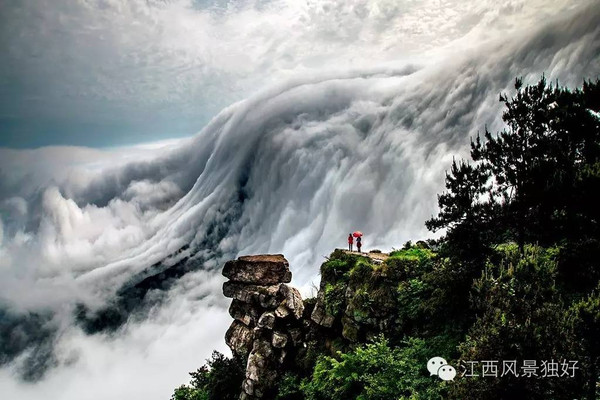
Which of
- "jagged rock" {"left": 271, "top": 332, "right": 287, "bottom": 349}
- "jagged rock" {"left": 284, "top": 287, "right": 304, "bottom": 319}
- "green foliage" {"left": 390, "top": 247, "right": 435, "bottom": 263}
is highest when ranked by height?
"green foliage" {"left": 390, "top": 247, "right": 435, "bottom": 263}

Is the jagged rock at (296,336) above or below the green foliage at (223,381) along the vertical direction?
above

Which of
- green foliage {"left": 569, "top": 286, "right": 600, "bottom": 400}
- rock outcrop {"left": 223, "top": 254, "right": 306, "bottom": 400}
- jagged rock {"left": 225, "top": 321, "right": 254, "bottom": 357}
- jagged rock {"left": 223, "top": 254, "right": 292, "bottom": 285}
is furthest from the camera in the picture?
jagged rock {"left": 223, "top": 254, "right": 292, "bottom": 285}

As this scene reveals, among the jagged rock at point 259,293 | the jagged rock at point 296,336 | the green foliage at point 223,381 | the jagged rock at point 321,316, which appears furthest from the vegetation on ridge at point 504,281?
the green foliage at point 223,381

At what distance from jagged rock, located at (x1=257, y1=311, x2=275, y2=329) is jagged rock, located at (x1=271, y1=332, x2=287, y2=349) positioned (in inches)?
39.1

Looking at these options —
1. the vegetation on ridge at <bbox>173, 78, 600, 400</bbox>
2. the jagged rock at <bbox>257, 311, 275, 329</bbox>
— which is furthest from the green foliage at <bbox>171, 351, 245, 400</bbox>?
the vegetation on ridge at <bbox>173, 78, 600, 400</bbox>

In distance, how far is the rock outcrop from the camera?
99.4 feet


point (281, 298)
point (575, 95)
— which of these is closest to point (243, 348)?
point (281, 298)

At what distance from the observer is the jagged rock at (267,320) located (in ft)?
103

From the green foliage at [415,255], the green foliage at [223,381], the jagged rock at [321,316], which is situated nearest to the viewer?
the green foliage at [415,255]

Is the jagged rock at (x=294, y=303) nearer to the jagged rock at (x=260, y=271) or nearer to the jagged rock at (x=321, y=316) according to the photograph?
the jagged rock at (x=321, y=316)

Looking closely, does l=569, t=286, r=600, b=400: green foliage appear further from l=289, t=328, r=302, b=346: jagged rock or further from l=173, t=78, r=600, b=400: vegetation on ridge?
l=289, t=328, r=302, b=346: jagged rock

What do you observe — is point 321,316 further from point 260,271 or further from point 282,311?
point 260,271

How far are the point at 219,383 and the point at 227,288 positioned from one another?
337 inches

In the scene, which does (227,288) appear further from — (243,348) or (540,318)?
(540,318)
